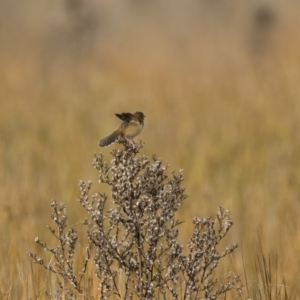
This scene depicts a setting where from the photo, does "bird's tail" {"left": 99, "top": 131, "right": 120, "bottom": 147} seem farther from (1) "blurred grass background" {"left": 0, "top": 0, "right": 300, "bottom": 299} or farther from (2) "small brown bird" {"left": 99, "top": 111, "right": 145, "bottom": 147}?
(1) "blurred grass background" {"left": 0, "top": 0, "right": 300, "bottom": 299}

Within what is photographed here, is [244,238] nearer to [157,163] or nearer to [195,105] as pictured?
[157,163]

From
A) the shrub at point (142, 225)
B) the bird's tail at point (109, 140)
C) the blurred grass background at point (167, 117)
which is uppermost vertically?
the blurred grass background at point (167, 117)

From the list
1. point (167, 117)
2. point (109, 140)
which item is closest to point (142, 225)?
point (109, 140)

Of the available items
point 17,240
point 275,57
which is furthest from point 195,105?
point 17,240

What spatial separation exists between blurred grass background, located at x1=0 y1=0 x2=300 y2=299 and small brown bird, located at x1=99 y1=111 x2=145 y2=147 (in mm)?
615

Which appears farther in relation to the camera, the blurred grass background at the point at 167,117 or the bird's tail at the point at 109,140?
the blurred grass background at the point at 167,117

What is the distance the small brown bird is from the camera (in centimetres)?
368

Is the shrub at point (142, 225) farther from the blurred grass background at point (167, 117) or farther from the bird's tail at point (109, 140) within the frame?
the blurred grass background at point (167, 117)

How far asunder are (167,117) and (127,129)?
19.6 feet

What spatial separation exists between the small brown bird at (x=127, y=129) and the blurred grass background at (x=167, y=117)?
62 centimetres

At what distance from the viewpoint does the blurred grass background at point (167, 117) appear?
17.8 feet

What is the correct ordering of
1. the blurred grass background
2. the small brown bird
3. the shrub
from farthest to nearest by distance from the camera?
the blurred grass background, the small brown bird, the shrub

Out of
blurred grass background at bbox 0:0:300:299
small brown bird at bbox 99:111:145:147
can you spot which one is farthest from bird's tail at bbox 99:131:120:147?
blurred grass background at bbox 0:0:300:299

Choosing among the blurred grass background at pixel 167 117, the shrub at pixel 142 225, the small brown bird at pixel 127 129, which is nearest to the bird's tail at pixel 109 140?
the small brown bird at pixel 127 129
